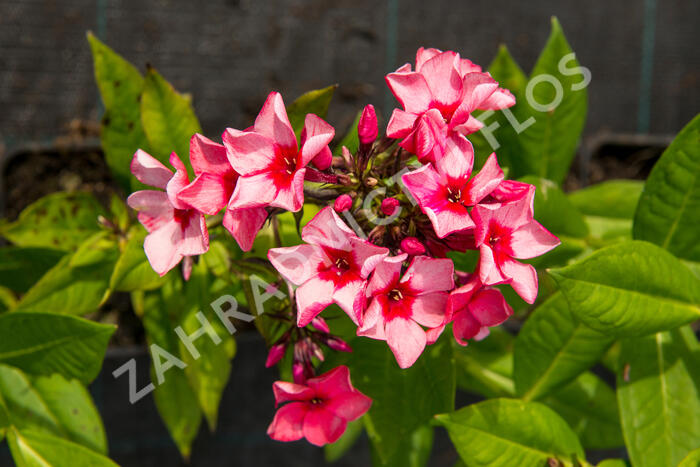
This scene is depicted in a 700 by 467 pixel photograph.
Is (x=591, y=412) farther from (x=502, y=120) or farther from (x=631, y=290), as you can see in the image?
(x=502, y=120)

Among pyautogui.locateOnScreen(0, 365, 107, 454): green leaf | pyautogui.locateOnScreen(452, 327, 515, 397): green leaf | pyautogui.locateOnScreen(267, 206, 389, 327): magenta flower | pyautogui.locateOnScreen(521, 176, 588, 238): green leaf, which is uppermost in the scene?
pyautogui.locateOnScreen(267, 206, 389, 327): magenta flower

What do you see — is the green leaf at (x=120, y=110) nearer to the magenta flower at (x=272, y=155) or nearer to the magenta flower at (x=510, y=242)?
the magenta flower at (x=272, y=155)

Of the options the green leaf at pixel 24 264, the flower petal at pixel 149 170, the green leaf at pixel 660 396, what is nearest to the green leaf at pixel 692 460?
the green leaf at pixel 660 396

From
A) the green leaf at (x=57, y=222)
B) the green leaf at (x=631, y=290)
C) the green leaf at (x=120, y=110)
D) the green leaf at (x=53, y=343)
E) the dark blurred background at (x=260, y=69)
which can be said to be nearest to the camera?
the green leaf at (x=631, y=290)

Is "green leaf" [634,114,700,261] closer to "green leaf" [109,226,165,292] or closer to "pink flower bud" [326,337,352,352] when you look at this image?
"pink flower bud" [326,337,352,352]

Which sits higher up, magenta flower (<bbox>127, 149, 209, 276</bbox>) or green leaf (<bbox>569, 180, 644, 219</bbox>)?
magenta flower (<bbox>127, 149, 209, 276</bbox>)

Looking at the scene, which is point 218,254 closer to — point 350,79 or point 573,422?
point 573,422

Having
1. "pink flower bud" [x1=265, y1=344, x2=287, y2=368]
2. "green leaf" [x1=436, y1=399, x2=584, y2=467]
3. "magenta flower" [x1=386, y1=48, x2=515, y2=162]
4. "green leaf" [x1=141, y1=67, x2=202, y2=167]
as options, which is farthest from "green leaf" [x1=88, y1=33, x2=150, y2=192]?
"green leaf" [x1=436, y1=399, x2=584, y2=467]
